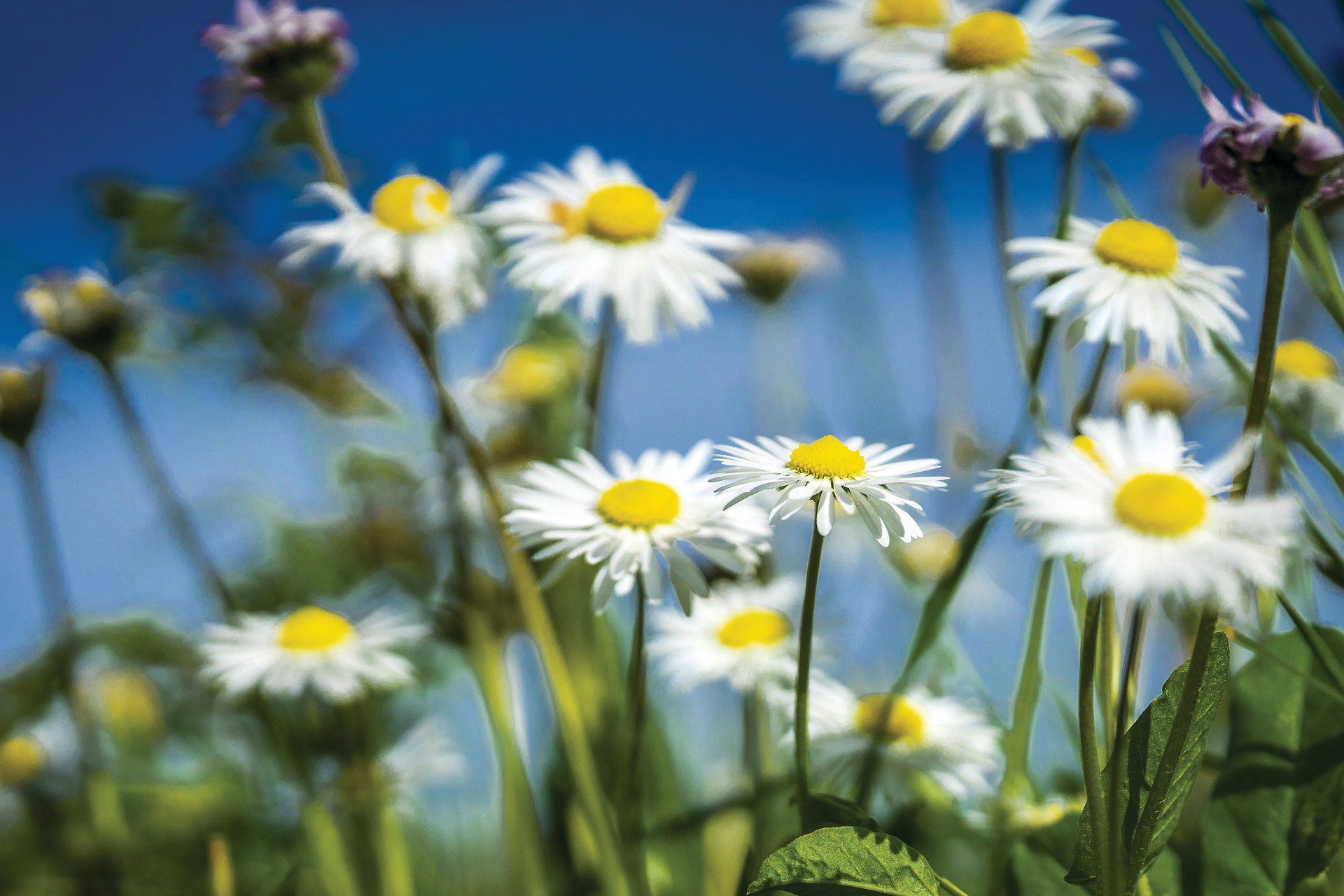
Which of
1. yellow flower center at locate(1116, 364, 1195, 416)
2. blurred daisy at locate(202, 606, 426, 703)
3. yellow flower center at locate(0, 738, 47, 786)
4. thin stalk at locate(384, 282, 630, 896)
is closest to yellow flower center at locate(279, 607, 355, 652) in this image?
blurred daisy at locate(202, 606, 426, 703)

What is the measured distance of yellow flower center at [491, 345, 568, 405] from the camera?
92cm

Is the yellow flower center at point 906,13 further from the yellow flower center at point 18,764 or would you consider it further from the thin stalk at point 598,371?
the yellow flower center at point 18,764

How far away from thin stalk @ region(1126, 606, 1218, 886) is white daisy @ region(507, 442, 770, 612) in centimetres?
12

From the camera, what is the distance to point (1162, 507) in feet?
0.78

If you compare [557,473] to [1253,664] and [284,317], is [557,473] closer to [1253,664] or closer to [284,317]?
[1253,664]

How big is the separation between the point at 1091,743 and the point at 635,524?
17cm

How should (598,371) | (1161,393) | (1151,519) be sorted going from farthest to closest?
1. (1161,393)
2. (598,371)
3. (1151,519)

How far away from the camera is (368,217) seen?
18.9 inches

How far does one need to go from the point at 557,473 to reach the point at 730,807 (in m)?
0.17

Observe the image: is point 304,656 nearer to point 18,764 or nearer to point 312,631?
point 312,631

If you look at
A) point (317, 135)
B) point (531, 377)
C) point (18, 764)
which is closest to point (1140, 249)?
point (317, 135)

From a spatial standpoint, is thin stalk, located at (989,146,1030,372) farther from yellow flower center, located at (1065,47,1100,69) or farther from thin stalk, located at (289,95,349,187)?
thin stalk, located at (289,95,349,187)

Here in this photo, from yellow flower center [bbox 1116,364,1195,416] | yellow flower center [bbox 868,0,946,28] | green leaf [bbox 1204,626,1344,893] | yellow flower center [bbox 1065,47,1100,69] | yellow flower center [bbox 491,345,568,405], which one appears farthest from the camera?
yellow flower center [bbox 491,345,568,405]

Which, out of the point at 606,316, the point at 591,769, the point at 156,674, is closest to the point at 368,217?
the point at 606,316
